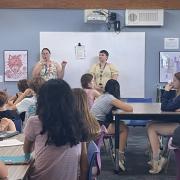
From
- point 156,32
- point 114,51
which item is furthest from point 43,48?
point 156,32

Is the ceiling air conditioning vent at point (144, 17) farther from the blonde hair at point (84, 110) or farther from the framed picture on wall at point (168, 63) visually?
the blonde hair at point (84, 110)

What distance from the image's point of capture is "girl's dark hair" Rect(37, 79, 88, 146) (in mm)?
2670

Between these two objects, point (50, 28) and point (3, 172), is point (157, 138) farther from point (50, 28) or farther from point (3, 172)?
point (50, 28)

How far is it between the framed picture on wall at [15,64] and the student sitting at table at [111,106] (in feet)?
12.6

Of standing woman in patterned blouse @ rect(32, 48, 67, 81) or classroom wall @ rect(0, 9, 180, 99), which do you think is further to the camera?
classroom wall @ rect(0, 9, 180, 99)

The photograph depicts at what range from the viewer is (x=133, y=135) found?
8203 mm

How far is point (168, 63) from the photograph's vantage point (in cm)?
890

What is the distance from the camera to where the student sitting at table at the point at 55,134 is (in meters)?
2.68

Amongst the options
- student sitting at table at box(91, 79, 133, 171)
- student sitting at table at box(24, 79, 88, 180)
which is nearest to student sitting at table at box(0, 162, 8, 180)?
student sitting at table at box(24, 79, 88, 180)

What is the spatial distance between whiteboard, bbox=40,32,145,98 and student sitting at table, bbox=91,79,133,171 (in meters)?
3.53

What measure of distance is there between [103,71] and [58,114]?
5.84 meters

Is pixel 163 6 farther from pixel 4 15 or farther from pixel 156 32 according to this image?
pixel 4 15

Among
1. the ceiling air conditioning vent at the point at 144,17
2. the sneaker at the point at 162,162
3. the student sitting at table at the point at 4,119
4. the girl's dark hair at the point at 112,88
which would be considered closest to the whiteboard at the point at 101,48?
the ceiling air conditioning vent at the point at 144,17

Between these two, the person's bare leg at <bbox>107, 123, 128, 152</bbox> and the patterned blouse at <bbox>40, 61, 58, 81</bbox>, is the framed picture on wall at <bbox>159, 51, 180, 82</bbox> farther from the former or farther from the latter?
the person's bare leg at <bbox>107, 123, 128, 152</bbox>
